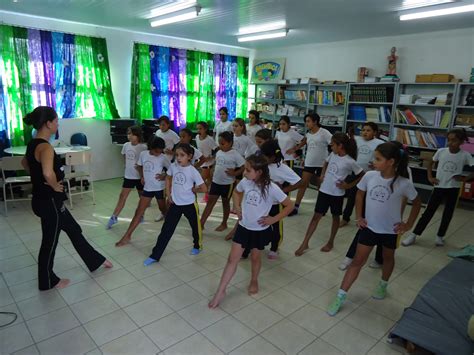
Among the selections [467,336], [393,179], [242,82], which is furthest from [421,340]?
[242,82]

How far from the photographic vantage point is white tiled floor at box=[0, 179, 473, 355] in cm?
231

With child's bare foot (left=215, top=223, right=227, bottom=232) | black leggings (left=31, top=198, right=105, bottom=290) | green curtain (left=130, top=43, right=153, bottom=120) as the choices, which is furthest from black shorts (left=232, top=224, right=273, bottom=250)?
green curtain (left=130, top=43, right=153, bottom=120)

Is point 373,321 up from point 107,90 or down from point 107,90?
down

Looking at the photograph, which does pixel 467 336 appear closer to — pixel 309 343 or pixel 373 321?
pixel 373 321

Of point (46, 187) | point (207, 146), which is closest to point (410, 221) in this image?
point (46, 187)

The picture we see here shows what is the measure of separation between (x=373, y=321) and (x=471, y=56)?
204 inches

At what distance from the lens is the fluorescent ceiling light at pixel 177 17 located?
15.5 feet

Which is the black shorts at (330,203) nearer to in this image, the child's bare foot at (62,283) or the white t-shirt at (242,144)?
the white t-shirt at (242,144)

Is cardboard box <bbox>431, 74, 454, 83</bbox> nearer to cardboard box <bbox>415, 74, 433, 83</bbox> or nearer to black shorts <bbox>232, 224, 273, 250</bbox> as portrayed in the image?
cardboard box <bbox>415, 74, 433, 83</bbox>

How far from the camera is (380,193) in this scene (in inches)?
98.6

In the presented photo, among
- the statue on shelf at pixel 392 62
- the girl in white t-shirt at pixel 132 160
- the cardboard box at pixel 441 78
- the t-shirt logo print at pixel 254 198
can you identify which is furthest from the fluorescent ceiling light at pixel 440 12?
the girl in white t-shirt at pixel 132 160

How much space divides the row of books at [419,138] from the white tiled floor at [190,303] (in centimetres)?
233

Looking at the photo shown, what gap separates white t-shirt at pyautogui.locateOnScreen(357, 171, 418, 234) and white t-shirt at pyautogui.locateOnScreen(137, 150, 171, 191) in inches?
84.2

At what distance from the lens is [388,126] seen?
6668 mm
